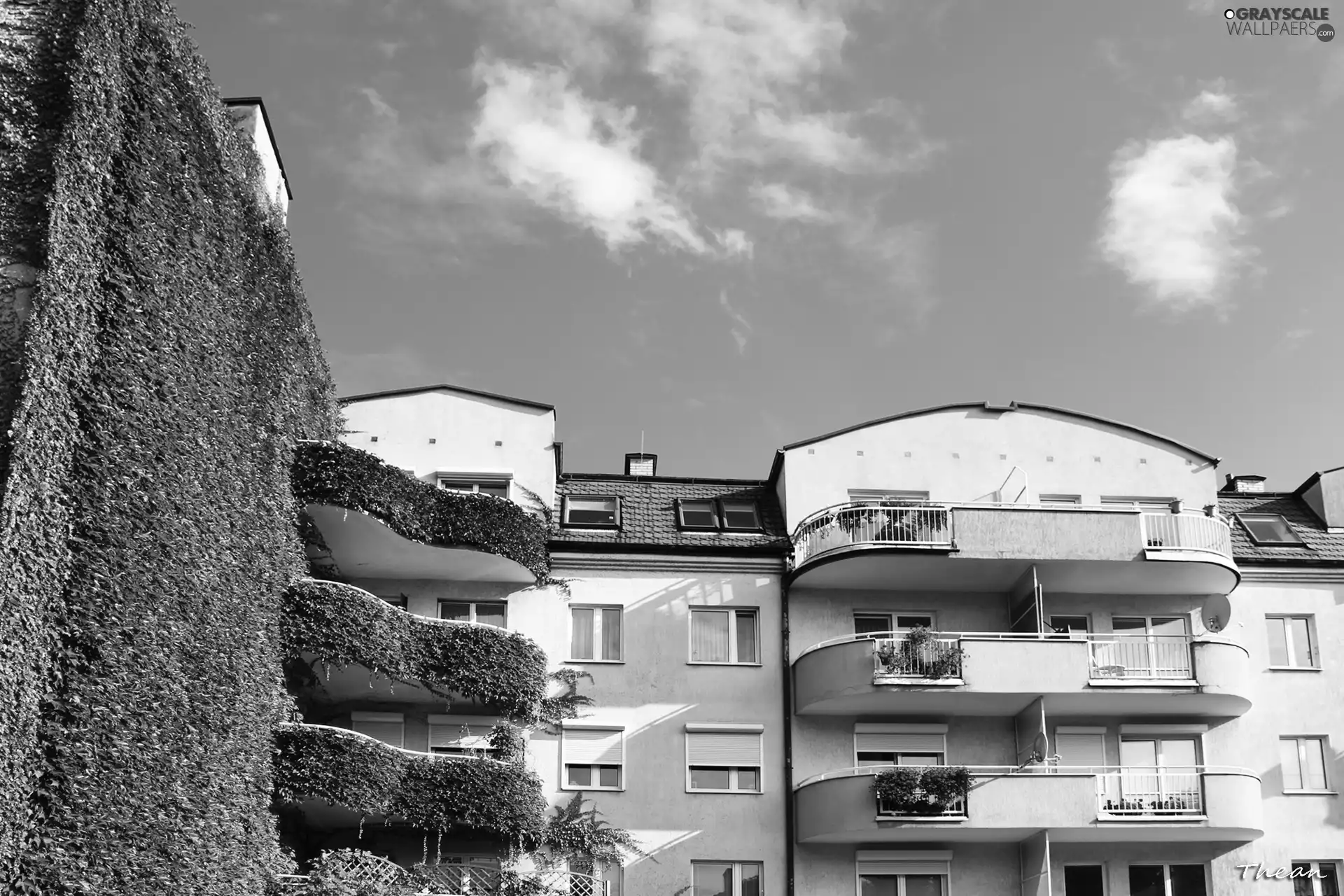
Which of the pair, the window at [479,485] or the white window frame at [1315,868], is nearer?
the white window frame at [1315,868]

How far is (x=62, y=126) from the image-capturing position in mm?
20000

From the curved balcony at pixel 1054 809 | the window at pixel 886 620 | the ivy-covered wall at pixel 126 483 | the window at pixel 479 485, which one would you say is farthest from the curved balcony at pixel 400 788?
the window at pixel 886 620

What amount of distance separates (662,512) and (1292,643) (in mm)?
13043

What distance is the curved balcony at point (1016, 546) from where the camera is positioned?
30.6 meters

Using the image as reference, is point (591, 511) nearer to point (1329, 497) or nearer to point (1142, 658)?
point (1142, 658)

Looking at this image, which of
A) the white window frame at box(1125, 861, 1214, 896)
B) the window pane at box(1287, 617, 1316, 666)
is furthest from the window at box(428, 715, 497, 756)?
the window pane at box(1287, 617, 1316, 666)

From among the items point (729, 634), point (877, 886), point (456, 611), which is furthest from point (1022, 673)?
point (456, 611)

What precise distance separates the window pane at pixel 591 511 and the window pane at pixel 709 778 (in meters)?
5.46

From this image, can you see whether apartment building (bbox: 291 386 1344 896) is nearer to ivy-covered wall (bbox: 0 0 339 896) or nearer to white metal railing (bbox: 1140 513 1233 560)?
white metal railing (bbox: 1140 513 1233 560)

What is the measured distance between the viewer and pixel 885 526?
3084cm

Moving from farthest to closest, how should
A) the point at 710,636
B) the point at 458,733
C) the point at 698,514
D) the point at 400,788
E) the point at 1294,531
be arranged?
1. the point at 1294,531
2. the point at 698,514
3. the point at 710,636
4. the point at 458,733
5. the point at 400,788

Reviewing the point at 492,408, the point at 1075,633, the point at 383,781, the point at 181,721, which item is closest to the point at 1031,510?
the point at 1075,633

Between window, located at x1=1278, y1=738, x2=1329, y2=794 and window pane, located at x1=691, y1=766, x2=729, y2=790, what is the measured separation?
10.9 metres

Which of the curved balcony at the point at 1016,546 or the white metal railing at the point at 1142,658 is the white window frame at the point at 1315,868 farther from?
the curved balcony at the point at 1016,546
